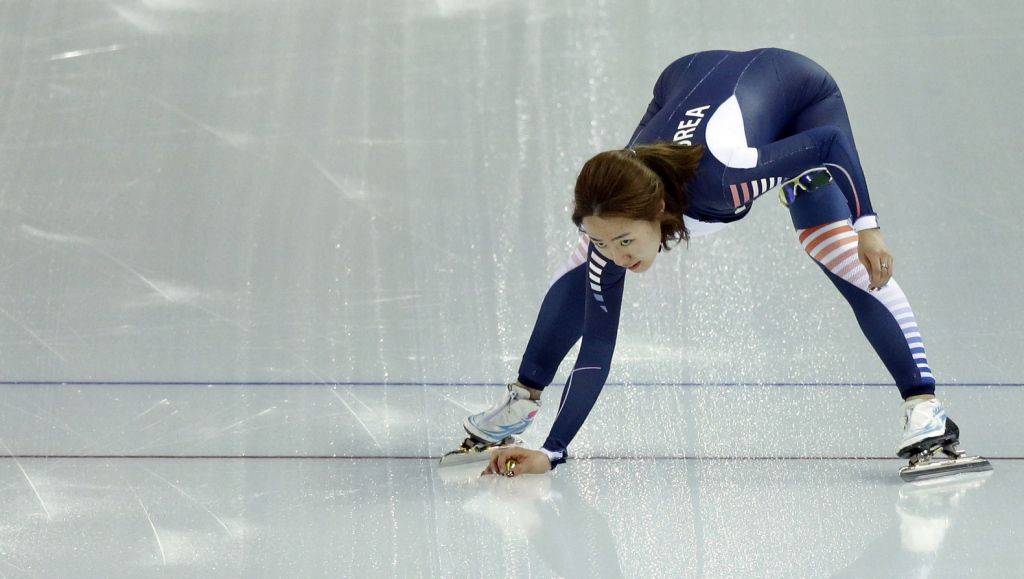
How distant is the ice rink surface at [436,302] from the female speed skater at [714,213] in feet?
0.44

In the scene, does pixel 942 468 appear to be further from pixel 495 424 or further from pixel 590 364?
pixel 495 424

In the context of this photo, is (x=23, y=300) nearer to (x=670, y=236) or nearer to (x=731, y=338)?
(x=731, y=338)

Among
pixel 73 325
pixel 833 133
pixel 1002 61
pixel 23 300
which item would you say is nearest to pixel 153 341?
pixel 73 325

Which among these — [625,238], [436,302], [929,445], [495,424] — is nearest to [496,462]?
[495,424]

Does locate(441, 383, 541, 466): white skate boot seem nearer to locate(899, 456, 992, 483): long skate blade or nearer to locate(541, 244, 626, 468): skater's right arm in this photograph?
locate(541, 244, 626, 468): skater's right arm

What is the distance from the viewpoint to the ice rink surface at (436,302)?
1.71m

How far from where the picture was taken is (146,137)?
14.4 ft

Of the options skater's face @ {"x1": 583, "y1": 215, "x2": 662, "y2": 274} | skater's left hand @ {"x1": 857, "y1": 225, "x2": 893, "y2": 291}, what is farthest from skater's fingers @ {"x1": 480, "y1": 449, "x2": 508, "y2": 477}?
skater's left hand @ {"x1": 857, "y1": 225, "x2": 893, "y2": 291}

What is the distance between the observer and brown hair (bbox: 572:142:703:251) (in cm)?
173

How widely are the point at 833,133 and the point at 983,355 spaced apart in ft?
5.05

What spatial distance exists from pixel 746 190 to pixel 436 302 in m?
1.86

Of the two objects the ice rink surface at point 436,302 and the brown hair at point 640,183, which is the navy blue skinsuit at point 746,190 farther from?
A: the ice rink surface at point 436,302

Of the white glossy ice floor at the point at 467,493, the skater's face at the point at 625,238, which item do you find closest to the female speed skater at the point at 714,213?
the skater's face at the point at 625,238

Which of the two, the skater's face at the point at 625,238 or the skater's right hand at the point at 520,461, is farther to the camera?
the skater's right hand at the point at 520,461
